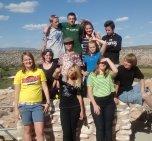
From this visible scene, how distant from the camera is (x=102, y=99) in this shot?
7.93 meters

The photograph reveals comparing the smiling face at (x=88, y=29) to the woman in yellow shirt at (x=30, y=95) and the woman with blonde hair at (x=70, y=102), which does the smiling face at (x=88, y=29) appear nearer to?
the woman with blonde hair at (x=70, y=102)

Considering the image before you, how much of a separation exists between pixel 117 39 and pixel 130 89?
3.76ft

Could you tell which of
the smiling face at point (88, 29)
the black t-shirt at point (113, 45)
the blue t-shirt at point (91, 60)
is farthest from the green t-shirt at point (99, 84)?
the smiling face at point (88, 29)

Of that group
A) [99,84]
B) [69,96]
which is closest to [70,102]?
[69,96]

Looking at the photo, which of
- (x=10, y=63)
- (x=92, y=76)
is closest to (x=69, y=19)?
(x=92, y=76)

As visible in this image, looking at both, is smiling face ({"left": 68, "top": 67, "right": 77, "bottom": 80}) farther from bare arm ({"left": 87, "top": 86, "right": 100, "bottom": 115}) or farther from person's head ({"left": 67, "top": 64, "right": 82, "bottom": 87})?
bare arm ({"left": 87, "top": 86, "right": 100, "bottom": 115})

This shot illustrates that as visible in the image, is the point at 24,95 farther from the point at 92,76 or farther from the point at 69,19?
the point at 69,19

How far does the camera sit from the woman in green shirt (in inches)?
312

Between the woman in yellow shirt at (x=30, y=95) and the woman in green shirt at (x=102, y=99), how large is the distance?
913 mm

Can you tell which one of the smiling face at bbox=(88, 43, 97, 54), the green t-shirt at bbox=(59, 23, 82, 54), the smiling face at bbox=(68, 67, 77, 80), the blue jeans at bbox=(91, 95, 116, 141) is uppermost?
the green t-shirt at bbox=(59, 23, 82, 54)

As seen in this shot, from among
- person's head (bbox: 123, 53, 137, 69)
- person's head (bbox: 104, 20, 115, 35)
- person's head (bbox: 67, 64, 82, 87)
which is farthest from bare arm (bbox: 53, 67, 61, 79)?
person's head (bbox: 104, 20, 115, 35)

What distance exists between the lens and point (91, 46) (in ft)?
27.4

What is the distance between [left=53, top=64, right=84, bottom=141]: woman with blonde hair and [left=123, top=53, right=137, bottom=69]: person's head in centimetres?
112

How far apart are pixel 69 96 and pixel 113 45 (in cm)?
187
